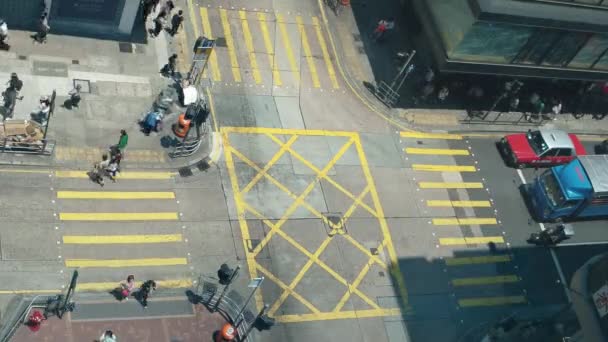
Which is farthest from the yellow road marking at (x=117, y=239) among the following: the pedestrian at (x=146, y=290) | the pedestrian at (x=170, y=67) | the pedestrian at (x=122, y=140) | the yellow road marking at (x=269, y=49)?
the yellow road marking at (x=269, y=49)

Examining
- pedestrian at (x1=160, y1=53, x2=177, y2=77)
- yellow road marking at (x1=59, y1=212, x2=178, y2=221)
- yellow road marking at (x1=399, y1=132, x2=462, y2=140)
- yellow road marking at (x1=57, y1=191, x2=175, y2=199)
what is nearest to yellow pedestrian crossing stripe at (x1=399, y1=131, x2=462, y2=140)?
yellow road marking at (x1=399, y1=132, x2=462, y2=140)

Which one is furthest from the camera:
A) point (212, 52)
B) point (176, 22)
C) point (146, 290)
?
point (212, 52)

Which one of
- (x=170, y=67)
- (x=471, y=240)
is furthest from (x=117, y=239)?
(x=471, y=240)

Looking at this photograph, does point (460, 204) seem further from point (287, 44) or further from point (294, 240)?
point (287, 44)

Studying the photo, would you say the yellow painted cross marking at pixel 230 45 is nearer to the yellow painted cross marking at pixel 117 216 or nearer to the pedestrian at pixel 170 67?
the pedestrian at pixel 170 67

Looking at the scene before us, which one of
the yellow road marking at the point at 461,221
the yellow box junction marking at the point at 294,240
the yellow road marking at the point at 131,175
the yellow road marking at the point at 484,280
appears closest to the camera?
the yellow road marking at the point at 131,175

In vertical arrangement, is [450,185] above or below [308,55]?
below

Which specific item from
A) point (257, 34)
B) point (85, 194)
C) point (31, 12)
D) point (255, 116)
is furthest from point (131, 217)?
point (257, 34)
